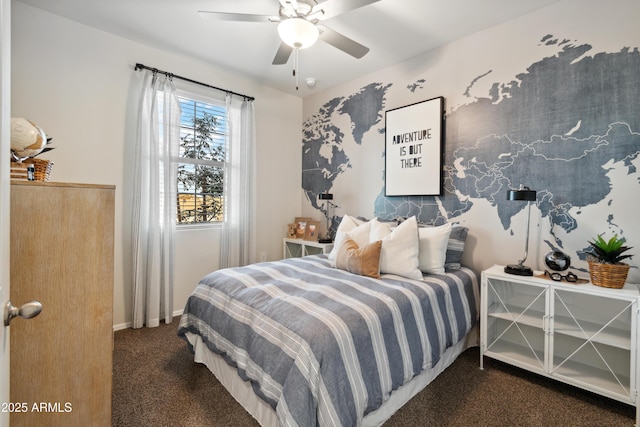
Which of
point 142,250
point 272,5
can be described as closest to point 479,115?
point 272,5

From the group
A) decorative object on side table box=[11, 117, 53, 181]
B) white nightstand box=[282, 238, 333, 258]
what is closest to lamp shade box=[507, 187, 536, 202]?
white nightstand box=[282, 238, 333, 258]

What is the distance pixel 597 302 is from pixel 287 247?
3.15m

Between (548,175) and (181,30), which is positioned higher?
(181,30)

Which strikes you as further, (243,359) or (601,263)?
(601,263)

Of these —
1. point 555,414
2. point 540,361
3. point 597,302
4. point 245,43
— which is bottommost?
point 555,414

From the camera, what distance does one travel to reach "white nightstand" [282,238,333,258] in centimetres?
375

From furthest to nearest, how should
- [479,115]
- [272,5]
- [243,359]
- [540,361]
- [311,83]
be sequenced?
[311,83] < [479,115] < [272,5] < [540,361] < [243,359]

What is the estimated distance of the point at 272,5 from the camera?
228cm

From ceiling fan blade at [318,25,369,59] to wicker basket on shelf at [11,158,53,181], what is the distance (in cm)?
187

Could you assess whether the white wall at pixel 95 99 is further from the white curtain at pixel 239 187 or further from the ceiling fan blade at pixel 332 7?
the ceiling fan blade at pixel 332 7

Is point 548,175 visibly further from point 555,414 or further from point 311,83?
point 311,83

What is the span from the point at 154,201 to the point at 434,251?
2675mm

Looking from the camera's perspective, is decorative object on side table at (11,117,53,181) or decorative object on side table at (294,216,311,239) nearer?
decorative object on side table at (11,117,53,181)

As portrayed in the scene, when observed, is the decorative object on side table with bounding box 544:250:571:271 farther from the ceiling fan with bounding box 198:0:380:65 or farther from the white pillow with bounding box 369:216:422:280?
the ceiling fan with bounding box 198:0:380:65
